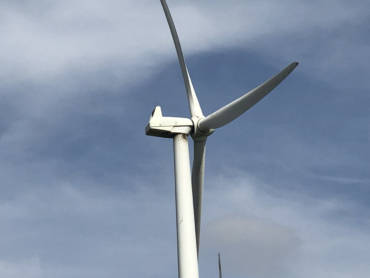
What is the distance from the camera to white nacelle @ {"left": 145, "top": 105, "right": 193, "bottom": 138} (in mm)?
24234

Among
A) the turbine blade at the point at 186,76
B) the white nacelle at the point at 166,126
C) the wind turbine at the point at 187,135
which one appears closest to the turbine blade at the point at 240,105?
the wind turbine at the point at 187,135

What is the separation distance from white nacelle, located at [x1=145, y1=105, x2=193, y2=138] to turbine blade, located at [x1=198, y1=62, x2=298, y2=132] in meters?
0.71

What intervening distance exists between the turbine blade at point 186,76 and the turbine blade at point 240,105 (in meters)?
1.22

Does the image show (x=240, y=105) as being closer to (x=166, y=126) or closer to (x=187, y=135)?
(x=187, y=135)

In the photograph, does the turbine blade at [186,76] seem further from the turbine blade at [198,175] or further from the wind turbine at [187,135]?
the turbine blade at [198,175]

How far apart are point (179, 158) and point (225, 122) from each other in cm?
255

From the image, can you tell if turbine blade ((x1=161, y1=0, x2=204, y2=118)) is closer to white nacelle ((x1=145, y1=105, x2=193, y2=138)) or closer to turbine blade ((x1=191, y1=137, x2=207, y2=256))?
white nacelle ((x1=145, y1=105, x2=193, y2=138))

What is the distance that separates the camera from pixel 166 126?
24250 mm

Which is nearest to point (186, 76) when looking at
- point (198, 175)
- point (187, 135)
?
point (187, 135)

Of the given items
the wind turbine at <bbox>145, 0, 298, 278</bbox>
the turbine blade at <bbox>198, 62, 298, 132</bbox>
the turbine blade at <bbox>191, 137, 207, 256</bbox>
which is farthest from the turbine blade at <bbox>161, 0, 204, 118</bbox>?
the turbine blade at <bbox>191, 137, 207, 256</bbox>

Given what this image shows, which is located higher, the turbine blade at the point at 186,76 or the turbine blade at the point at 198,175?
the turbine blade at the point at 186,76

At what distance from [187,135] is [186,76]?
3.53 metres

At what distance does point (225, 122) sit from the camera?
2352 centimetres

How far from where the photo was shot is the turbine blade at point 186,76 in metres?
25.8
